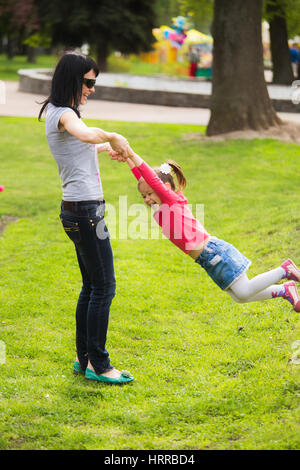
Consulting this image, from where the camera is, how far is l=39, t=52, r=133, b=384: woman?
3.86 meters

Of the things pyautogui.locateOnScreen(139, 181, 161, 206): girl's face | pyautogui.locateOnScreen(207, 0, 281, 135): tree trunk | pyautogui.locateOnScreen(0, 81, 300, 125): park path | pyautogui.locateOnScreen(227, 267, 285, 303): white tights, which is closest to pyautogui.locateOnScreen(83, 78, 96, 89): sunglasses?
pyautogui.locateOnScreen(139, 181, 161, 206): girl's face

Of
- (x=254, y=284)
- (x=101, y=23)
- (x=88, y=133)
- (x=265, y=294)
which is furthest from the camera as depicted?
(x=101, y=23)

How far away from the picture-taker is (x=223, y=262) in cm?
416

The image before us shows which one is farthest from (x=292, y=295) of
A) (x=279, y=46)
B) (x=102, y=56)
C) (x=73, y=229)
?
(x=102, y=56)

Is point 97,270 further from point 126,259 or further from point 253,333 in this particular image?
point 126,259

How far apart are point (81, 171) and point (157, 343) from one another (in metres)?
1.81

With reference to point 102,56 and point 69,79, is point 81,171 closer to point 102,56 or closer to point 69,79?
point 69,79

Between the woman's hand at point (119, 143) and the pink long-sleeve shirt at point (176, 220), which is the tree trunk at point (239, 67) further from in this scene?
the woman's hand at point (119, 143)

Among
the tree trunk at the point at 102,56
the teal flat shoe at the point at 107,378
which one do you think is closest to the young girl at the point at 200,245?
the teal flat shoe at the point at 107,378

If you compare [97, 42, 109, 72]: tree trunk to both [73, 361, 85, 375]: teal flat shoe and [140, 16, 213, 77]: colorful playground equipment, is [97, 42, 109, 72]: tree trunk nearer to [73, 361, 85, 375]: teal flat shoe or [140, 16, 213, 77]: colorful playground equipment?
[140, 16, 213, 77]: colorful playground equipment

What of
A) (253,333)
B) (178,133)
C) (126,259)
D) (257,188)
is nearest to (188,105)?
(178,133)

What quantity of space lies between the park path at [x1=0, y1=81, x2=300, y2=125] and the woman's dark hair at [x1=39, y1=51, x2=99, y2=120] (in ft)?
41.5

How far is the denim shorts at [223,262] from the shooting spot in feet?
13.6

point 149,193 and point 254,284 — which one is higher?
point 149,193
